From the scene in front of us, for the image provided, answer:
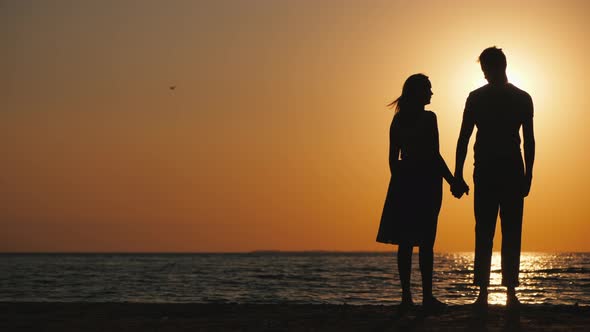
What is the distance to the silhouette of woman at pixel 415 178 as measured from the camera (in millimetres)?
8523

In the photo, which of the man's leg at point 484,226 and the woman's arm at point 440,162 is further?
the woman's arm at point 440,162

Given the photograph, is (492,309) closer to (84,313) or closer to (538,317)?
(538,317)

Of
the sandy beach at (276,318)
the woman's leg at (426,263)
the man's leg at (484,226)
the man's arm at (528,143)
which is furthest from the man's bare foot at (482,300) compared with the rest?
the man's arm at (528,143)

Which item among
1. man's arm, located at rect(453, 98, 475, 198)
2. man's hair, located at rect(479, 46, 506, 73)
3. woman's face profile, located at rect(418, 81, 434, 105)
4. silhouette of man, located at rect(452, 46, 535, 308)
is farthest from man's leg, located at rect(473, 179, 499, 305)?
man's hair, located at rect(479, 46, 506, 73)

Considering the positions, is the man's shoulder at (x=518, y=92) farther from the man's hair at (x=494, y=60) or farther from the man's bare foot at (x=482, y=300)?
the man's bare foot at (x=482, y=300)

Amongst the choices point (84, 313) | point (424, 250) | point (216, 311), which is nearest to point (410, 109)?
point (424, 250)

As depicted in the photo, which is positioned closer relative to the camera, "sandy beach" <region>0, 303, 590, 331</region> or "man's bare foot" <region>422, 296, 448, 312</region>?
"sandy beach" <region>0, 303, 590, 331</region>

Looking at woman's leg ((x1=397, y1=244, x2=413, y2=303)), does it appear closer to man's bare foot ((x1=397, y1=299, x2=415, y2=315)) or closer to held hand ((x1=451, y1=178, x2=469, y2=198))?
man's bare foot ((x1=397, y1=299, x2=415, y2=315))

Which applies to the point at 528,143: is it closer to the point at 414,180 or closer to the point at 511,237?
the point at 511,237

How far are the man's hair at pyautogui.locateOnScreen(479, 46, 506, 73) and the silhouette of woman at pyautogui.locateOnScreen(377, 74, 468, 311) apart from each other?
2.14ft

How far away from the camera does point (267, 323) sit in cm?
804

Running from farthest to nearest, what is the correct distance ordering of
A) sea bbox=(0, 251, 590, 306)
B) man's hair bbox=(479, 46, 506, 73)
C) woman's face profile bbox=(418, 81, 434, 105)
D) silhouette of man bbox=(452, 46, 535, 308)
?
1. sea bbox=(0, 251, 590, 306)
2. man's hair bbox=(479, 46, 506, 73)
3. woman's face profile bbox=(418, 81, 434, 105)
4. silhouette of man bbox=(452, 46, 535, 308)

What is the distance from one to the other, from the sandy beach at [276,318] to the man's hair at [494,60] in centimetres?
249

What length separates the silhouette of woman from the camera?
852 centimetres
